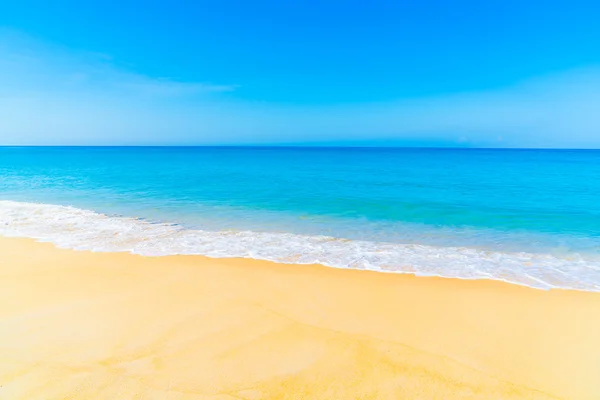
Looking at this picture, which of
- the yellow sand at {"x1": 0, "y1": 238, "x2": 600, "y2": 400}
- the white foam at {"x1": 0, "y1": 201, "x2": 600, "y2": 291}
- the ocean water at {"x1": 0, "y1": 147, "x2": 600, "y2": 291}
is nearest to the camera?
the yellow sand at {"x1": 0, "y1": 238, "x2": 600, "y2": 400}

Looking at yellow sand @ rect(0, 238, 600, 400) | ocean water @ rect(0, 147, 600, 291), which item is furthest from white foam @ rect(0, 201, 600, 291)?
yellow sand @ rect(0, 238, 600, 400)

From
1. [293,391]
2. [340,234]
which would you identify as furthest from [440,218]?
[293,391]

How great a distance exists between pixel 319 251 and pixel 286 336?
4095mm

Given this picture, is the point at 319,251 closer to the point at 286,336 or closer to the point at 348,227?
the point at 348,227

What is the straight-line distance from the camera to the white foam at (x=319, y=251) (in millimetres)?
7273

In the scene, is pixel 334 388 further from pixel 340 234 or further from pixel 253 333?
pixel 340 234

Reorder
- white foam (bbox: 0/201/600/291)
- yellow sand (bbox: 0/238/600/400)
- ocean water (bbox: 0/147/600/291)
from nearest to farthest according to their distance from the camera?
1. yellow sand (bbox: 0/238/600/400)
2. white foam (bbox: 0/201/600/291)
3. ocean water (bbox: 0/147/600/291)

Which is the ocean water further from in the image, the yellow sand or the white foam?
the yellow sand

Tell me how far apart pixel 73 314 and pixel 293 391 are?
397cm

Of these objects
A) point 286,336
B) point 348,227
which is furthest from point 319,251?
point 286,336

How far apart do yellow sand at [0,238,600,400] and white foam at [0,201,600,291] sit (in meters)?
0.78

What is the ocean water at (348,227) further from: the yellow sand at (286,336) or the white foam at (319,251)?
the yellow sand at (286,336)

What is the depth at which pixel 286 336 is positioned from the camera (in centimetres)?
462

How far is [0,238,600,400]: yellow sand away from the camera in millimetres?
3672
